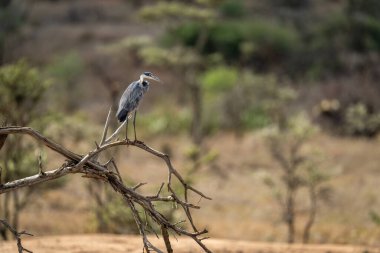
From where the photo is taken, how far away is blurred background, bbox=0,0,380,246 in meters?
11.5

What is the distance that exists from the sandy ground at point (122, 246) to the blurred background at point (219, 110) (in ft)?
Result: 3.99

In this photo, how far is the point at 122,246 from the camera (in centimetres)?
739

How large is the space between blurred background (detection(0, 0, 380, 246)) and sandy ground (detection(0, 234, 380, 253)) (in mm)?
1215

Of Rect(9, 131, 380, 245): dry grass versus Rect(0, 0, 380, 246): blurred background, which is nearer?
Rect(0, 0, 380, 246): blurred background

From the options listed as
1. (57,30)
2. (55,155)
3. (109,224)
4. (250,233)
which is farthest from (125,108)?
(57,30)

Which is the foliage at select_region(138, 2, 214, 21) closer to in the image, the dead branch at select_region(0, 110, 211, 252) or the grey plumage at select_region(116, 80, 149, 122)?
the dead branch at select_region(0, 110, 211, 252)

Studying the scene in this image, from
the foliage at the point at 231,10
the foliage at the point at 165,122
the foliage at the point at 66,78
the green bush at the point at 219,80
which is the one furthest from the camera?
the foliage at the point at 231,10

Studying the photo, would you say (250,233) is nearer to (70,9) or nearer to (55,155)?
(55,155)

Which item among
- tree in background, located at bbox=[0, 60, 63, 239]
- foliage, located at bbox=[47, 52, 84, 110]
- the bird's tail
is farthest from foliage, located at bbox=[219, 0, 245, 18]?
the bird's tail

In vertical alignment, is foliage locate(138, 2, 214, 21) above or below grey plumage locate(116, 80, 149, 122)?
above

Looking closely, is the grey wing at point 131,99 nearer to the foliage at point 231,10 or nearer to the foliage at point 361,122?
the foliage at point 361,122

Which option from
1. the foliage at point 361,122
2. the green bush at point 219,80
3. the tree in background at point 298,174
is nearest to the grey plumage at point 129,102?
the tree in background at point 298,174

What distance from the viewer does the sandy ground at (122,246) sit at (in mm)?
7074

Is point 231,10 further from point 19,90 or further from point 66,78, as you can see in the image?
point 19,90
